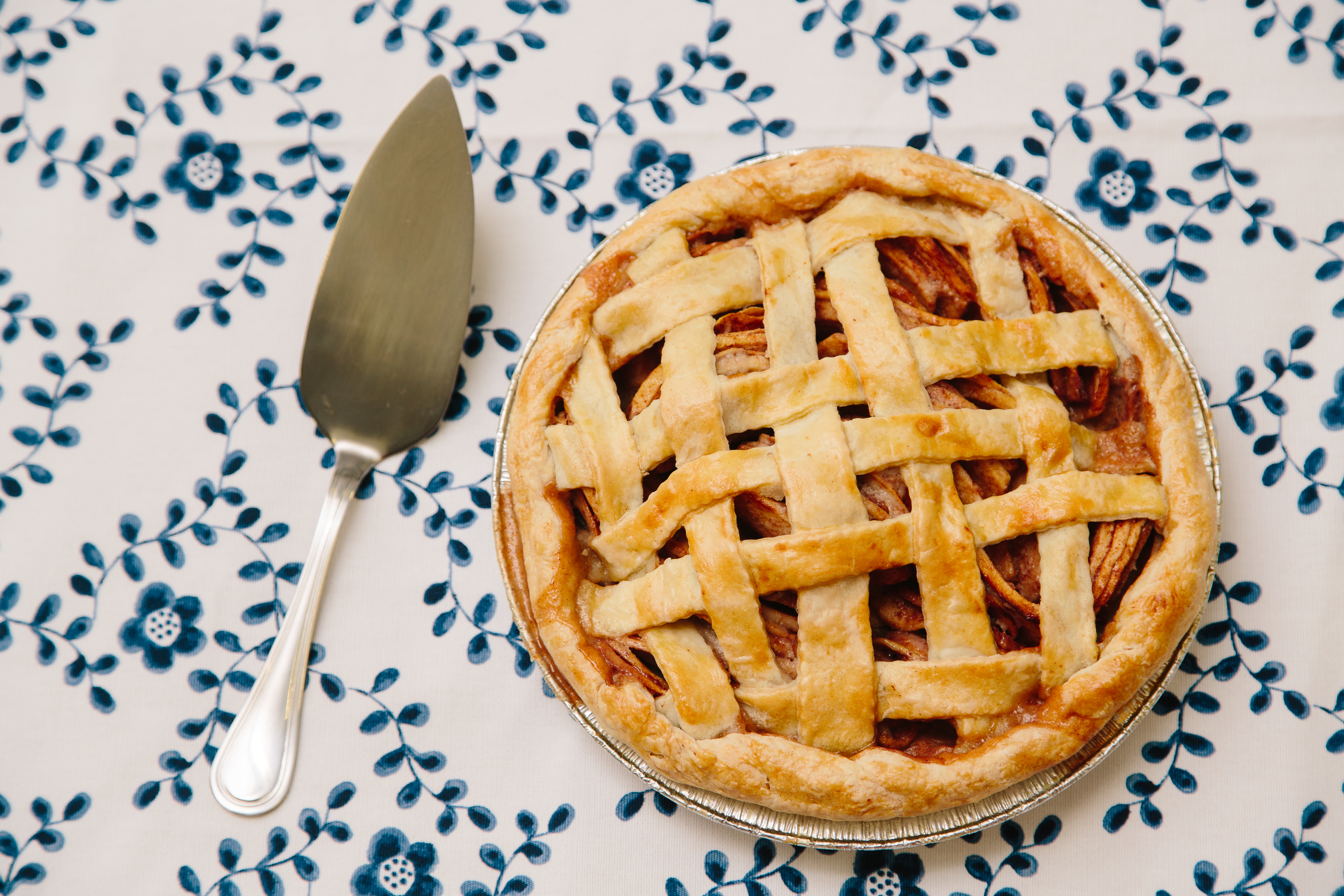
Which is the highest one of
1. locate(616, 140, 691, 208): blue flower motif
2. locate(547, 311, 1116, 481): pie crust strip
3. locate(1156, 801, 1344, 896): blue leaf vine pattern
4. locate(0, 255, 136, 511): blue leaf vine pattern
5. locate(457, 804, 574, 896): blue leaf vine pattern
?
locate(616, 140, 691, 208): blue flower motif

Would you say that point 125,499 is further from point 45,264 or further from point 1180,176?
point 1180,176

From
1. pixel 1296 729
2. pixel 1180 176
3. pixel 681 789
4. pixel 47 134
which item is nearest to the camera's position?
pixel 681 789

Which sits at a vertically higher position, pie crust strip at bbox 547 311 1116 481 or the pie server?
the pie server

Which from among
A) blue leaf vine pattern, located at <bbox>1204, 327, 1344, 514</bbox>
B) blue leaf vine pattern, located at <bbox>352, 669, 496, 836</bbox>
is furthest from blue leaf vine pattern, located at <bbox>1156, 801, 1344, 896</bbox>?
blue leaf vine pattern, located at <bbox>352, 669, 496, 836</bbox>

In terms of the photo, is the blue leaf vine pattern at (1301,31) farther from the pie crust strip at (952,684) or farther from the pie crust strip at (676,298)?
the pie crust strip at (952,684)

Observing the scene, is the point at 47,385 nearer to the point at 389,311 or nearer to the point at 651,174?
the point at 389,311

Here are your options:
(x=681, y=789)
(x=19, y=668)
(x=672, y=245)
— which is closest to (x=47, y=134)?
(x=19, y=668)

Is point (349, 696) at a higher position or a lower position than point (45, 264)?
lower

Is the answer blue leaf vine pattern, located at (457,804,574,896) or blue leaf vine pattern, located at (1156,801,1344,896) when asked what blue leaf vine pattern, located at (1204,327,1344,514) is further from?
blue leaf vine pattern, located at (457,804,574,896)
